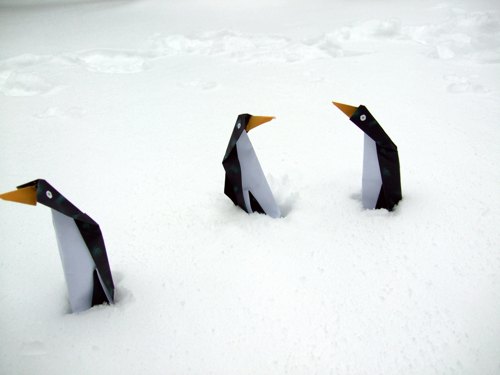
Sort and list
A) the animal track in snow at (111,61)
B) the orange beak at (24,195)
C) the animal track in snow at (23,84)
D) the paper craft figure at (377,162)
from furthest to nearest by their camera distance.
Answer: the animal track in snow at (111,61) → the animal track in snow at (23,84) → the paper craft figure at (377,162) → the orange beak at (24,195)

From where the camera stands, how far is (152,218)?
827mm

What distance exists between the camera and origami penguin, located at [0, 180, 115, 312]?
56 cm

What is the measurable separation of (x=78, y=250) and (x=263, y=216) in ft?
1.10

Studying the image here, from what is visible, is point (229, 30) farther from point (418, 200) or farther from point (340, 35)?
point (418, 200)

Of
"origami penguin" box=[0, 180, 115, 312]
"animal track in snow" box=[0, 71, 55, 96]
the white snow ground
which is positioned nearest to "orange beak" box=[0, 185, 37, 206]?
"origami penguin" box=[0, 180, 115, 312]

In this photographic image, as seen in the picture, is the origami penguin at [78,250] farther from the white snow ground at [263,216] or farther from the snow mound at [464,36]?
the snow mound at [464,36]

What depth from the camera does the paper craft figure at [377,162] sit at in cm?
72

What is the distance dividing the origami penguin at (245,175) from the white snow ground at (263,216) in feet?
0.10

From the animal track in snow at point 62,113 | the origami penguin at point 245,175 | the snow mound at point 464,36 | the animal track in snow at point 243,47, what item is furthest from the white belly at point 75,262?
the snow mound at point 464,36

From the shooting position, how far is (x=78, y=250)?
600 mm

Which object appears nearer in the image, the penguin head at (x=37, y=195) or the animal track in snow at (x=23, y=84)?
the penguin head at (x=37, y=195)

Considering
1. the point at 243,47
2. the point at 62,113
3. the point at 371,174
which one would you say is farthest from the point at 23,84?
the point at 371,174

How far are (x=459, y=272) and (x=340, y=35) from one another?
4.38 feet

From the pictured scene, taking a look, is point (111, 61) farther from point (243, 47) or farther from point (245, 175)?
point (245, 175)
